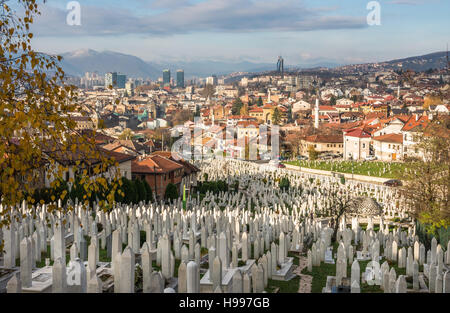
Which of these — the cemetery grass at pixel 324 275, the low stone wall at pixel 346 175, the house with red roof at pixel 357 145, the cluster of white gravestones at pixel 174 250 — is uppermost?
the cluster of white gravestones at pixel 174 250

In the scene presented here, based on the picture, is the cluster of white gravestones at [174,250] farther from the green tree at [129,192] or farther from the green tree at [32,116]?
the green tree at [129,192]

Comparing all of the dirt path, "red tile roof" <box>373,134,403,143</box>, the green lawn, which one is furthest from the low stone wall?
the dirt path

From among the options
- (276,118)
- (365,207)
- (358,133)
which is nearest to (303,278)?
(365,207)

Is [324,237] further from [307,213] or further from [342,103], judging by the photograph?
[342,103]

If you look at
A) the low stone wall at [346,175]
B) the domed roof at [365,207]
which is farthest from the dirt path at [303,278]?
the low stone wall at [346,175]

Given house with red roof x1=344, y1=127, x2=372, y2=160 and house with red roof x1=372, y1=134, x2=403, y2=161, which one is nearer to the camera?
house with red roof x1=372, y1=134, x2=403, y2=161

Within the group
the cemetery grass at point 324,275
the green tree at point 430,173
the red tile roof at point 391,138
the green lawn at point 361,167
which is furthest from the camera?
the red tile roof at point 391,138

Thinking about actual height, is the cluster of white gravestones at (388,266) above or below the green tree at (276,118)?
below

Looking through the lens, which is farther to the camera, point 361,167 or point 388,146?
point 388,146

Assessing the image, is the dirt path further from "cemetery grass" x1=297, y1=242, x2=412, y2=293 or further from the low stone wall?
the low stone wall

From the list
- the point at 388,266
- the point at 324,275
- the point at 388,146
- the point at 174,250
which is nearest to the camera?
the point at 388,266

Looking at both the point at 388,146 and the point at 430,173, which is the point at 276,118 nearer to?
the point at 388,146

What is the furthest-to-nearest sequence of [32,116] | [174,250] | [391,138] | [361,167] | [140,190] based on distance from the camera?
[391,138] → [361,167] → [140,190] → [174,250] → [32,116]

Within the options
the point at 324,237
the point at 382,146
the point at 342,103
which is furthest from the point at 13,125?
the point at 342,103
